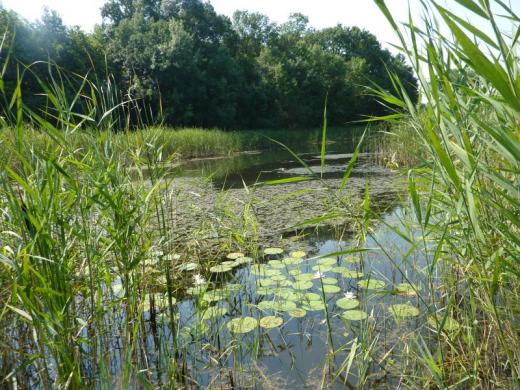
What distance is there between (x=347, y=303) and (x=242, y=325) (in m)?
0.52

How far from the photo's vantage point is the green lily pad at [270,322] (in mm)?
1784

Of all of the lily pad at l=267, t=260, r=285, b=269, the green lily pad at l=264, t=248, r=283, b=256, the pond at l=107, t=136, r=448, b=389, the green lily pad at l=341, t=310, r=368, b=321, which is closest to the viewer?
the pond at l=107, t=136, r=448, b=389

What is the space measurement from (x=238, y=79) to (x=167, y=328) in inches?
819

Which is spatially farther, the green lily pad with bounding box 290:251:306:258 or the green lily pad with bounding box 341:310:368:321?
the green lily pad with bounding box 290:251:306:258

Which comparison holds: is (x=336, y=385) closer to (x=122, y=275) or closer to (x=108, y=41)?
(x=122, y=275)

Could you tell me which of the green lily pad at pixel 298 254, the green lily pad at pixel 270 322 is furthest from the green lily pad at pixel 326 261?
the green lily pad at pixel 270 322

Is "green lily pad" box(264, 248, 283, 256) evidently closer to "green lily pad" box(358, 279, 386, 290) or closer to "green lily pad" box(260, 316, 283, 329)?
"green lily pad" box(358, 279, 386, 290)

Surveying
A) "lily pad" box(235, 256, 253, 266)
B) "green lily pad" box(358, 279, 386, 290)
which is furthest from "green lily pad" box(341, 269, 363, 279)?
"lily pad" box(235, 256, 253, 266)

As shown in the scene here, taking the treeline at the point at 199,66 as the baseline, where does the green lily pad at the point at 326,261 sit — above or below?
below

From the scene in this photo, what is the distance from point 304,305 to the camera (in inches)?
77.8

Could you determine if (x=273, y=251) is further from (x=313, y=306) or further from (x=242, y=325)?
(x=242, y=325)

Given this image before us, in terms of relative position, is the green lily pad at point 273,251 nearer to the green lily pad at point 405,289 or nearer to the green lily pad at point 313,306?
the green lily pad at point 313,306

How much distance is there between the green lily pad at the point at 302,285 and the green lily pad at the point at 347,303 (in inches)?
8.3

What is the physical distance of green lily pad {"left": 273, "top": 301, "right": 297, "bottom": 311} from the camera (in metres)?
1.93
